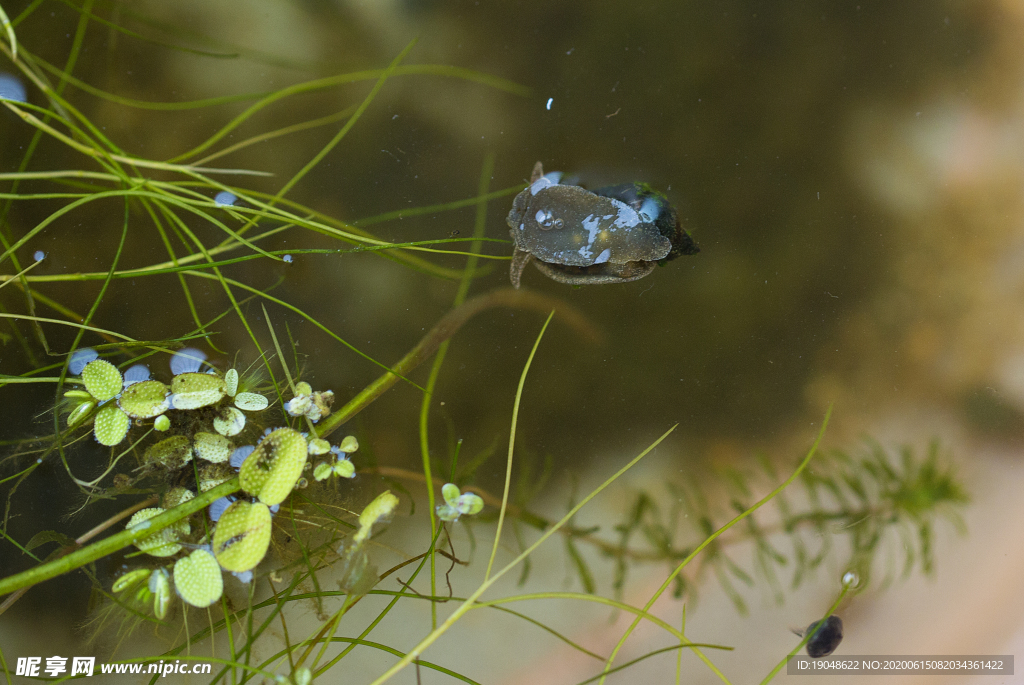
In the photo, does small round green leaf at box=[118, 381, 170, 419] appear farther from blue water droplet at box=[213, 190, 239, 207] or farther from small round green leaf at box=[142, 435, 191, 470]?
blue water droplet at box=[213, 190, 239, 207]

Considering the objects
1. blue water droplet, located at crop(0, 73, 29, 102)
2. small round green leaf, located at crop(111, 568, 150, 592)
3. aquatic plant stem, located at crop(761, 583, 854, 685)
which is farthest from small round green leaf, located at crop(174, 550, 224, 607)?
aquatic plant stem, located at crop(761, 583, 854, 685)

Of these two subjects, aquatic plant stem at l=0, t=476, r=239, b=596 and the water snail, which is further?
the water snail

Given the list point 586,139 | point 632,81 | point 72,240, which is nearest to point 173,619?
point 72,240

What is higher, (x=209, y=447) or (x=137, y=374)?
(x=137, y=374)

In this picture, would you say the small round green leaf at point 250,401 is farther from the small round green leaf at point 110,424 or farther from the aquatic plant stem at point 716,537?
→ the aquatic plant stem at point 716,537

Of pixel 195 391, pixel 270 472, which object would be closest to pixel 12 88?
pixel 195 391

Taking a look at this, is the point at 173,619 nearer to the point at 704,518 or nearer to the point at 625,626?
the point at 625,626

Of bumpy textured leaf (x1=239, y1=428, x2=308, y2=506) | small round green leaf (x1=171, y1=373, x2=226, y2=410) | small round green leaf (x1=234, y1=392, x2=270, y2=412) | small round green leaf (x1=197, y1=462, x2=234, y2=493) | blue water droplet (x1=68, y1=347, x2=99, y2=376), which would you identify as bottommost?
bumpy textured leaf (x1=239, y1=428, x2=308, y2=506)

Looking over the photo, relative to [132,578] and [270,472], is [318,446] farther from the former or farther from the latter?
[132,578]
